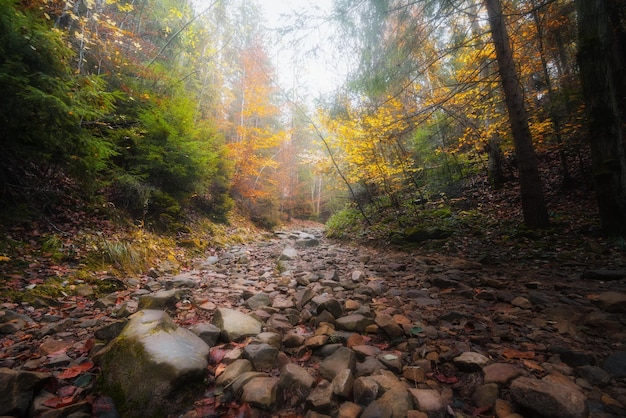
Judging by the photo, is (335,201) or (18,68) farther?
(335,201)

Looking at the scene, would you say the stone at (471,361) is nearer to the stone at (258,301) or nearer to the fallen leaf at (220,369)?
the fallen leaf at (220,369)

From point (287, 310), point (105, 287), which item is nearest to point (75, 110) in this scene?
point (105, 287)

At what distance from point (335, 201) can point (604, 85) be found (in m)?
15.7

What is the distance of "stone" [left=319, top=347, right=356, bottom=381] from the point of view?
1.82 meters

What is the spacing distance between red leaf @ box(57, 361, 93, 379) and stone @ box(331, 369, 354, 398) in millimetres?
1801

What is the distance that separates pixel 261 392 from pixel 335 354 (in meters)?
0.59

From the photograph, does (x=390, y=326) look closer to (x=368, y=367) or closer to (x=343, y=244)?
(x=368, y=367)

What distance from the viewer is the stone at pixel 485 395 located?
4.80 feet

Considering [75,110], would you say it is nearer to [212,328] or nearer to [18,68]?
[18,68]

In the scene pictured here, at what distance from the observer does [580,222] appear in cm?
519

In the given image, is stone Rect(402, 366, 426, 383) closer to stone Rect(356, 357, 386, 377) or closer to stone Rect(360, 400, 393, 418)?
stone Rect(356, 357, 386, 377)

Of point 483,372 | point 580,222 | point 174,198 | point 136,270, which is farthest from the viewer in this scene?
point 174,198

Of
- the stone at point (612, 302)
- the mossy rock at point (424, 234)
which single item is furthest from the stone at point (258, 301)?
the mossy rock at point (424, 234)

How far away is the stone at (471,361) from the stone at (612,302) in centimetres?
164
